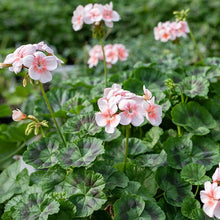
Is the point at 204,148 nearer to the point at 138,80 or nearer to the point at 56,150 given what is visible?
the point at 138,80

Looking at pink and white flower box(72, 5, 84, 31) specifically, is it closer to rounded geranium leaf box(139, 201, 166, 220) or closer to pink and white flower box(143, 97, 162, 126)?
pink and white flower box(143, 97, 162, 126)

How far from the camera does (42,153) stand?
1.28m

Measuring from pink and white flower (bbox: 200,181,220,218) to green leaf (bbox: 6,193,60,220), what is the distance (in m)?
0.45

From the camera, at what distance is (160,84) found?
1693 mm

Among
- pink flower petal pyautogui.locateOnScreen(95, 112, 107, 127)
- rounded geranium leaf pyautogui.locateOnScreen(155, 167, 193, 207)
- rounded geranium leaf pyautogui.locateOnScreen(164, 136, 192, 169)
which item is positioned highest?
pink flower petal pyautogui.locateOnScreen(95, 112, 107, 127)

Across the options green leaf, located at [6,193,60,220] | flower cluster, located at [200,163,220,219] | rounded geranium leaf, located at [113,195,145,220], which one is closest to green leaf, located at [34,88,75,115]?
green leaf, located at [6,193,60,220]

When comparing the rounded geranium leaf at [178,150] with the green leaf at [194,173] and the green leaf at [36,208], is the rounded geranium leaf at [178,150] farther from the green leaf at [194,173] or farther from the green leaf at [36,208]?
the green leaf at [36,208]

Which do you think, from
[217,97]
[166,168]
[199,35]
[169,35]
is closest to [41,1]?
[199,35]

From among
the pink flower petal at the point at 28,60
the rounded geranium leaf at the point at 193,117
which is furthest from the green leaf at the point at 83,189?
the rounded geranium leaf at the point at 193,117

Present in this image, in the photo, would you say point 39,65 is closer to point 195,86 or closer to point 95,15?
point 95,15

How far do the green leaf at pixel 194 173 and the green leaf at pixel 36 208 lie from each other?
1.53 feet

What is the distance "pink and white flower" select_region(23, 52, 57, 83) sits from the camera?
1053mm

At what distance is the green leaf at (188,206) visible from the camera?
1.09 metres

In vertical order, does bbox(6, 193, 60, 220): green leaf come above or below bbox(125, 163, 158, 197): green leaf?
above
